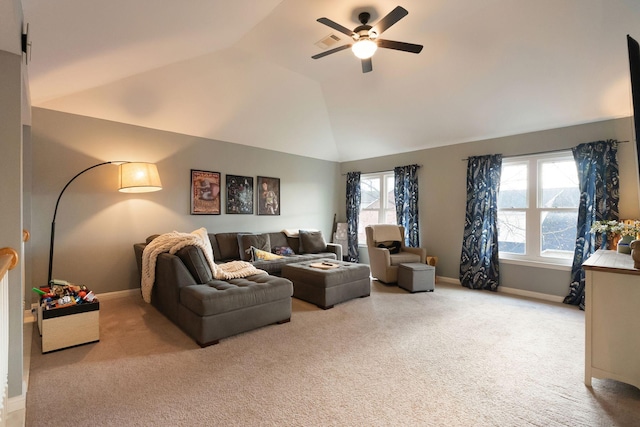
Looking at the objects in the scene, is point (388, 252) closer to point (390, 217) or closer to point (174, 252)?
point (390, 217)

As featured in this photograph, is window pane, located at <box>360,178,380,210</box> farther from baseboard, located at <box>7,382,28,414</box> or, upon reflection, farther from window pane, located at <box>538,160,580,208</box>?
baseboard, located at <box>7,382,28,414</box>

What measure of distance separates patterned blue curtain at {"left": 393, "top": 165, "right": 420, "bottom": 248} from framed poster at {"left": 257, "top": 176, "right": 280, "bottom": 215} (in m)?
2.33

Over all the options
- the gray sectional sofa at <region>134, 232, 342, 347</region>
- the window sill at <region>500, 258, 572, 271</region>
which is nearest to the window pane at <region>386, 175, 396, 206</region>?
the window sill at <region>500, 258, 572, 271</region>

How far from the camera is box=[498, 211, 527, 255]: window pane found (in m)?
4.64

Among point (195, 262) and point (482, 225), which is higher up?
point (482, 225)

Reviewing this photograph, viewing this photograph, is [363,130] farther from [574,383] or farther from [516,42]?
[574,383]

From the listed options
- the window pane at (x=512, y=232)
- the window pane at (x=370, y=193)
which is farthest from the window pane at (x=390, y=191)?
the window pane at (x=512, y=232)

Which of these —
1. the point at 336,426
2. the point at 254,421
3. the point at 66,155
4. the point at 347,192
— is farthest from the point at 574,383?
the point at 66,155

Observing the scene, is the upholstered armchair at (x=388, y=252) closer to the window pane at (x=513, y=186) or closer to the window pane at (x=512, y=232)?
the window pane at (x=512, y=232)

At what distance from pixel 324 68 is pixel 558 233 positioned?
4.08 metres

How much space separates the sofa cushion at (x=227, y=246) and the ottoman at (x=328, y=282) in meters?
1.06

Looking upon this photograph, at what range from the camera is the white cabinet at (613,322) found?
1.98 metres

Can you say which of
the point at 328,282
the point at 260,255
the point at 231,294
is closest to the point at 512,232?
the point at 328,282

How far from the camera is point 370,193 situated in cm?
674
